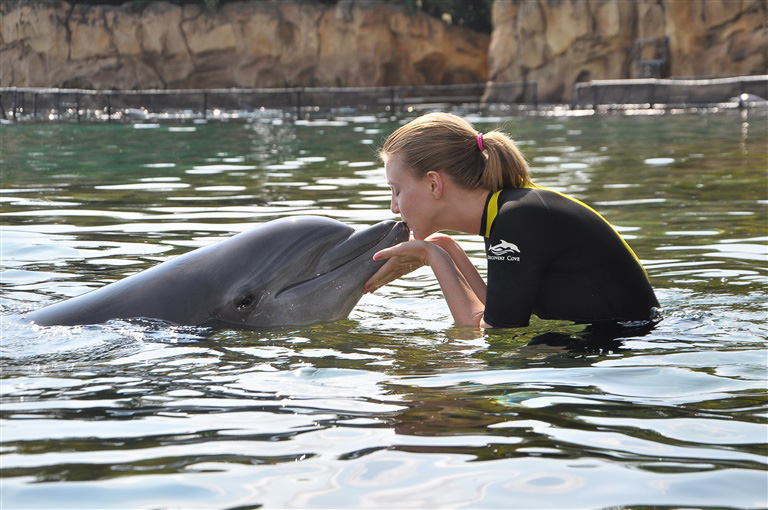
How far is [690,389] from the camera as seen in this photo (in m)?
3.90

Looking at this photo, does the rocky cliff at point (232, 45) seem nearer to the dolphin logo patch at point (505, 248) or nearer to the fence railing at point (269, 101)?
the fence railing at point (269, 101)

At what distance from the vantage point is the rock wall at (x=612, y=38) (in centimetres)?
3256

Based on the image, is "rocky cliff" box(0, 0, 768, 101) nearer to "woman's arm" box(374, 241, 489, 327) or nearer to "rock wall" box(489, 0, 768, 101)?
"rock wall" box(489, 0, 768, 101)

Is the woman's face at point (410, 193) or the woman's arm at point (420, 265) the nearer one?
the woman's face at point (410, 193)

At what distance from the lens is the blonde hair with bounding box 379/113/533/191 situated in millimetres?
4586

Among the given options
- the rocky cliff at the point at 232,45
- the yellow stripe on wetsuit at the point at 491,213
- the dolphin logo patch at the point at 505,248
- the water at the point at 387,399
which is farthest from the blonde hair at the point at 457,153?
the rocky cliff at the point at 232,45

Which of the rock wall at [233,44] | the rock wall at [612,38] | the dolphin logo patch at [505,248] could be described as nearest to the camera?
the dolphin logo patch at [505,248]

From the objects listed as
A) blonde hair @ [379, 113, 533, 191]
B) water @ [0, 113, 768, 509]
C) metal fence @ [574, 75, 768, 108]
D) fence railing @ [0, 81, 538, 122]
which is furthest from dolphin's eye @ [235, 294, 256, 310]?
fence railing @ [0, 81, 538, 122]

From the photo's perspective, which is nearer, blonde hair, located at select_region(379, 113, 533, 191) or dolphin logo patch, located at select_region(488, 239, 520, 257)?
dolphin logo patch, located at select_region(488, 239, 520, 257)

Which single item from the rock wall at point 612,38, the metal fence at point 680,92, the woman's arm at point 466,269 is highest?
the rock wall at point 612,38

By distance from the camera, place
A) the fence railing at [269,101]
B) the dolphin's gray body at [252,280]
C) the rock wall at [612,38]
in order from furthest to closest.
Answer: the fence railing at [269,101] < the rock wall at [612,38] < the dolphin's gray body at [252,280]

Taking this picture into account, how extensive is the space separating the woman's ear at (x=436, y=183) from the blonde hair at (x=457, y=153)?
0.08 feet

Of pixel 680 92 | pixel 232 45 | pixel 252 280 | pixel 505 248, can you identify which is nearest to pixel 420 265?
pixel 505 248

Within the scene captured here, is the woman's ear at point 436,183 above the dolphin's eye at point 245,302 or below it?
above
